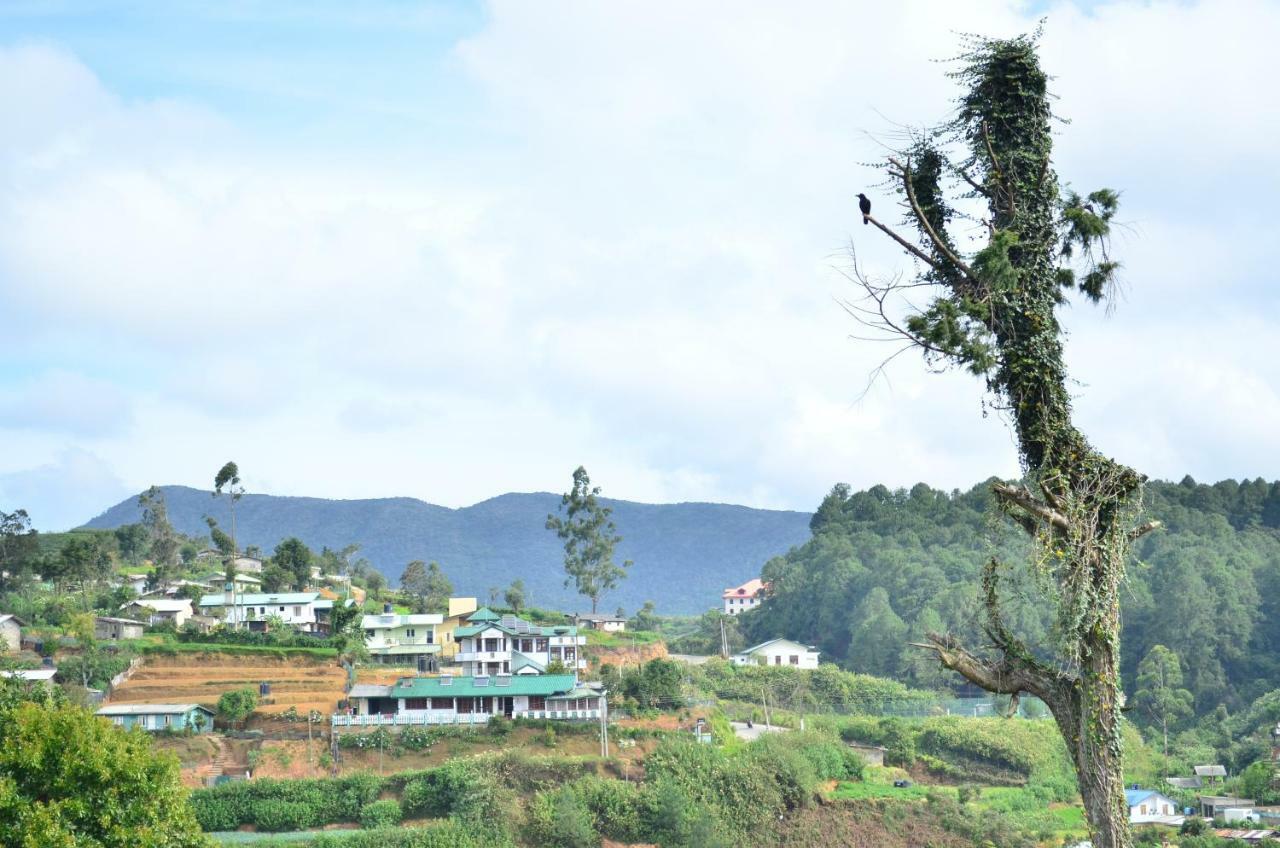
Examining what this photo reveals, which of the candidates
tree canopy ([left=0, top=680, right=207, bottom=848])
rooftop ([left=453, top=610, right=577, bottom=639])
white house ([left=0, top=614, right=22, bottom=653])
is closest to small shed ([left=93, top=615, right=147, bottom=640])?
white house ([left=0, top=614, right=22, bottom=653])

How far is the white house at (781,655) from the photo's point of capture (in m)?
57.6

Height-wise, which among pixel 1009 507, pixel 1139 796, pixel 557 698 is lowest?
pixel 1139 796

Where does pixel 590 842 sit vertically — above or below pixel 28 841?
below

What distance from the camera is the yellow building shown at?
154 feet

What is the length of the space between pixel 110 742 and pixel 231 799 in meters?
16.6

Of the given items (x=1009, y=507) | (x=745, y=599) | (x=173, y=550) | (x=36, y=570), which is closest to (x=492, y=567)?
Result: (x=745, y=599)

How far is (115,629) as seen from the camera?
43.2 meters

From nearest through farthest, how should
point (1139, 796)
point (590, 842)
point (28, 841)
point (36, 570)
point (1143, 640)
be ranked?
point (28, 841), point (590, 842), point (1139, 796), point (36, 570), point (1143, 640)

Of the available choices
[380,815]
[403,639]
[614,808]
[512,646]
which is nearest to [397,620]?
[403,639]

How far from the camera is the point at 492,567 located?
200 metres

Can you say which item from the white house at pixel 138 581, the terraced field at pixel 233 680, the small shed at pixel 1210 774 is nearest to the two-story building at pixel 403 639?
the terraced field at pixel 233 680

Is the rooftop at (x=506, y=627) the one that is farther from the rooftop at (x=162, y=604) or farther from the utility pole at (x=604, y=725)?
the rooftop at (x=162, y=604)

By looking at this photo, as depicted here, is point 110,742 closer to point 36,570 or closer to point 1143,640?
point 36,570

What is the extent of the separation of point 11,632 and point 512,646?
15774mm
